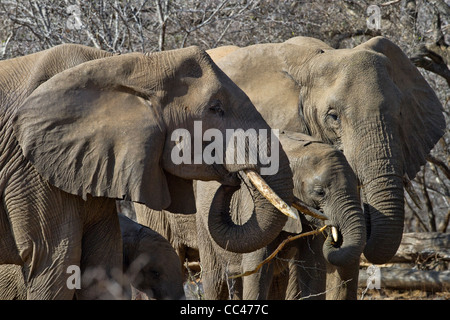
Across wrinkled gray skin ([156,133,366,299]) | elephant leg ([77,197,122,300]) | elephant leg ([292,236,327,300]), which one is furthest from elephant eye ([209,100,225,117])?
elephant leg ([292,236,327,300])

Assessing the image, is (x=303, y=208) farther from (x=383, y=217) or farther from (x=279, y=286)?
(x=279, y=286)

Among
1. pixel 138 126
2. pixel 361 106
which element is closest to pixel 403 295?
pixel 361 106

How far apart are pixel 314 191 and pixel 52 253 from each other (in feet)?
6.08

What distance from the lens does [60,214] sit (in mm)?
5531

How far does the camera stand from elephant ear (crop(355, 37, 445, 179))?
7.64m

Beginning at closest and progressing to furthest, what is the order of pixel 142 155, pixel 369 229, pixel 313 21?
pixel 142 155, pixel 369 229, pixel 313 21

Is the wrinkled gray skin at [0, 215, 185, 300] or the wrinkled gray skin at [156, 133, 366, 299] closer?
the wrinkled gray skin at [0, 215, 185, 300]

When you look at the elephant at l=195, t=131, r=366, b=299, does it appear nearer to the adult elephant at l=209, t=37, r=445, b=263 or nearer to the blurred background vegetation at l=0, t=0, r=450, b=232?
the adult elephant at l=209, t=37, r=445, b=263

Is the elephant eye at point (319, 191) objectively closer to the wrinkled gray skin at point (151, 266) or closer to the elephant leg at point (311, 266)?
the elephant leg at point (311, 266)

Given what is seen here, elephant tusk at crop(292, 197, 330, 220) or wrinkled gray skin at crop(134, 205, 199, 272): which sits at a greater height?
elephant tusk at crop(292, 197, 330, 220)

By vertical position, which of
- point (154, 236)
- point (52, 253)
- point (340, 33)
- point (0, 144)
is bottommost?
point (340, 33)

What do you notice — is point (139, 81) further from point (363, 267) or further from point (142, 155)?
point (363, 267)

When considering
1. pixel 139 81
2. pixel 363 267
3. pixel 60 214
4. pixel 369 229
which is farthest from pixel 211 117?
pixel 363 267

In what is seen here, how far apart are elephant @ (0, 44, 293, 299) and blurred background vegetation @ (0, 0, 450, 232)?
3608 mm
